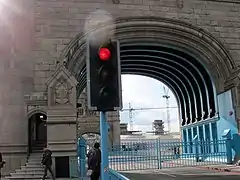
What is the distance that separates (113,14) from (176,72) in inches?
351

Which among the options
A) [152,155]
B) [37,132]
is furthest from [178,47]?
[37,132]

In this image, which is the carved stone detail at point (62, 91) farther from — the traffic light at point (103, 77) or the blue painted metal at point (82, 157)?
the traffic light at point (103, 77)

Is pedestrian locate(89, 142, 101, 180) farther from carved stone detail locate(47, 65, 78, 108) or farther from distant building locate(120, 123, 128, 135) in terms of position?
distant building locate(120, 123, 128, 135)

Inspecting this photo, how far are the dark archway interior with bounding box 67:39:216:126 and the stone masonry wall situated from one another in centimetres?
189

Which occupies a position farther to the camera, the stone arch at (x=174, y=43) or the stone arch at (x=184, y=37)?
the stone arch at (x=184, y=37)

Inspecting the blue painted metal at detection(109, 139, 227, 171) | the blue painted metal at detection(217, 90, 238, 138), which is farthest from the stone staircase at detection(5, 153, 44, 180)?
the blue painted metal at detection(217, 90, 238, 138)

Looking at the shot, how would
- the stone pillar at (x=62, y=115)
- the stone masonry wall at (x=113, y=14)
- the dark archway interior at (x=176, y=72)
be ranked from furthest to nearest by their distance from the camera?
1. the dark archway interior at (x=176, y=72)
2. the stone masonry wall at (x=113, y=14)
3. the stone pillar at (x=62, y=115)

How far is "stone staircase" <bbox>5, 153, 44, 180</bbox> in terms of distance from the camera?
52.9ft

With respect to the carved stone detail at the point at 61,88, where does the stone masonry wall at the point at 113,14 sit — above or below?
above

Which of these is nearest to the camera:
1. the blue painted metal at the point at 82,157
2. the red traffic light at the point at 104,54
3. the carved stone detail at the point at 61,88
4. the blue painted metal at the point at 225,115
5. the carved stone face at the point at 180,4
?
the red traffic light at the point at 104,54

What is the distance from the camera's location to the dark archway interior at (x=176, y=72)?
24188 mm

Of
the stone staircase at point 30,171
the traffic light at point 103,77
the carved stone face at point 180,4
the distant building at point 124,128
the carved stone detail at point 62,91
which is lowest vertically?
the stone staircase at point 30,171

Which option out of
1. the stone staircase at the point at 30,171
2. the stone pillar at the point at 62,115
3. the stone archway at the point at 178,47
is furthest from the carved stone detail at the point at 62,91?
the stone staircase at the point at 30,171

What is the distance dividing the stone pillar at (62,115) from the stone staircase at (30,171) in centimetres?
81
